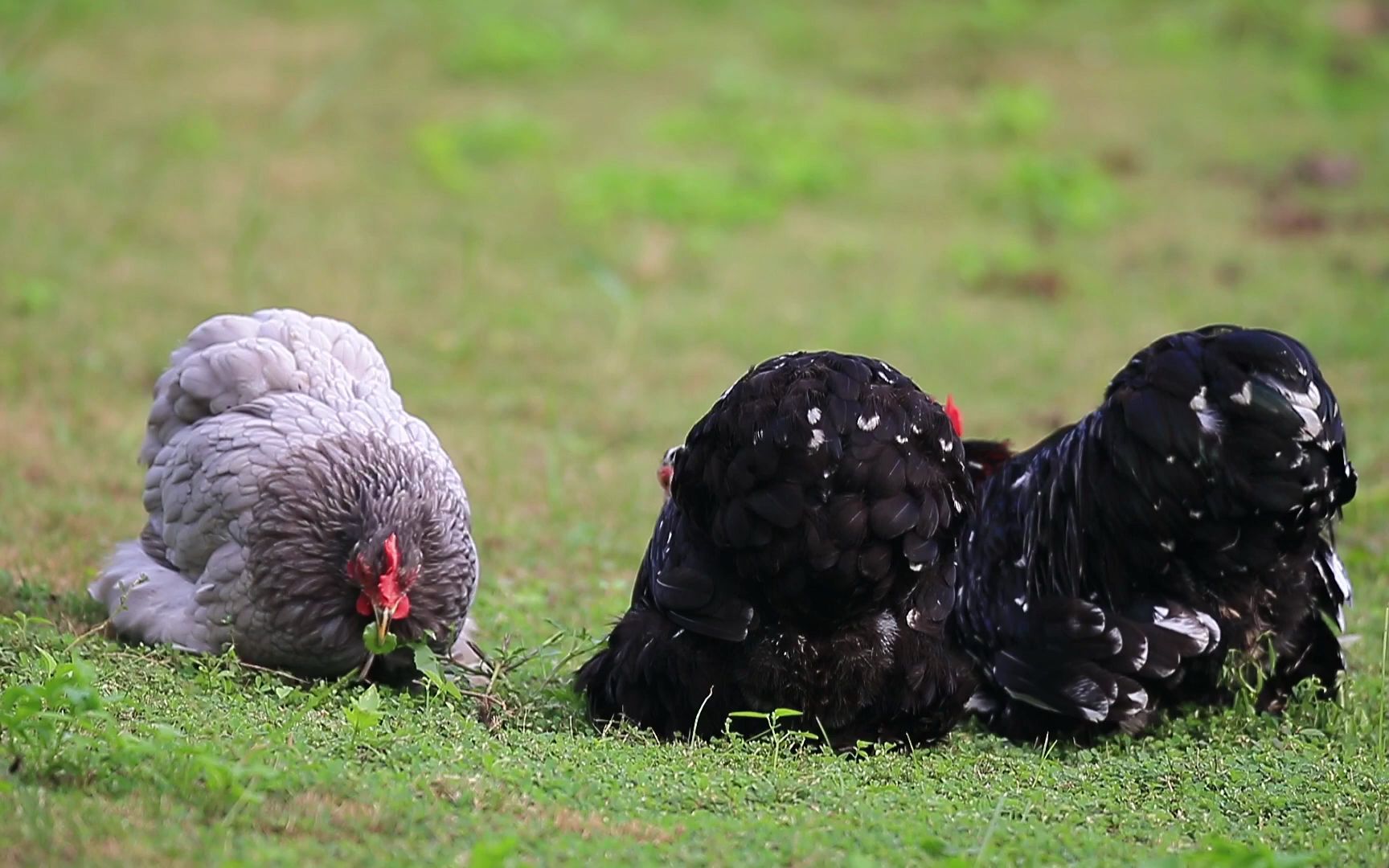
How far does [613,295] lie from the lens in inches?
355

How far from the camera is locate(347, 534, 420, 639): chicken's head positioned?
15.7ft

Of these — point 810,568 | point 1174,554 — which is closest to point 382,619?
point 810,568

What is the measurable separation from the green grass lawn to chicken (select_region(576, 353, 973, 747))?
246mm

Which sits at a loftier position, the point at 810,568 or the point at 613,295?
the point at 613,295

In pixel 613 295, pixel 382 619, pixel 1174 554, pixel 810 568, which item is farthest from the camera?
pixel 613 295

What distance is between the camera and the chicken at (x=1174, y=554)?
4621 millimetres

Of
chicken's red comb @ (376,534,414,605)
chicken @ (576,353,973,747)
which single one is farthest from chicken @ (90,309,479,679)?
chicken @ (576,353,973,747)

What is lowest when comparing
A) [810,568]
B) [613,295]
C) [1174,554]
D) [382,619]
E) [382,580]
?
[382,619]

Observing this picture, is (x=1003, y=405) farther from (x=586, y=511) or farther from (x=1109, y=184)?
(x=1109, y=184)

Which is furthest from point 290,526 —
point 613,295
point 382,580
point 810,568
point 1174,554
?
point 613,295

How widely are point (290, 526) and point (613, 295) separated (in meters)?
4.30

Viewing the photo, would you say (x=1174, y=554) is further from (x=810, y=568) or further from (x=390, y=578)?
(x=390, y=578)

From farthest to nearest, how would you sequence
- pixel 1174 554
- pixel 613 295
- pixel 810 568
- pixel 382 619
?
pixel 613 295 < pixel 1174 554 < pixel 382 619 < pixel 810 568

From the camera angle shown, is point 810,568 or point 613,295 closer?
point 810,568
